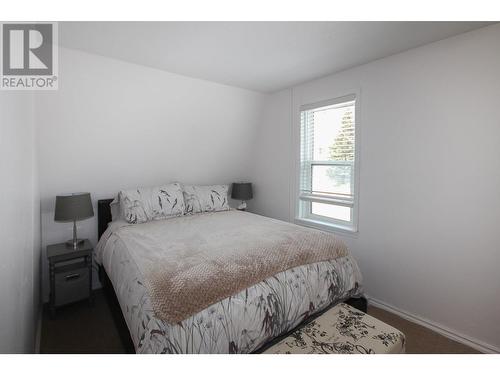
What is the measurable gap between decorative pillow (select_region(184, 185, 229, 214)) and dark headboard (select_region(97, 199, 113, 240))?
84cm

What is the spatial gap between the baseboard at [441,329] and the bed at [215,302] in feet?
1.76

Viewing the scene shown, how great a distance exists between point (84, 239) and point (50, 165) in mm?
807

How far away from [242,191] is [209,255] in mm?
2075

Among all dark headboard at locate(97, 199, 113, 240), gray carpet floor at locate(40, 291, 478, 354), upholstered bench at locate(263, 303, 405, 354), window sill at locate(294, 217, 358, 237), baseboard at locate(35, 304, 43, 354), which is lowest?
gray carpet floor at locate(40, 291, 478, 354)

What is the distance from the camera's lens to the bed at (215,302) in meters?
1.18

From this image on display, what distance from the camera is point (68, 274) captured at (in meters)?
2.25

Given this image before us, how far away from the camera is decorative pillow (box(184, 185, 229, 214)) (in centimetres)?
304

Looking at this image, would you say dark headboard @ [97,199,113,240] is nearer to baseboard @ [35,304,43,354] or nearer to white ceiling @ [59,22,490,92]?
baseboard @ [35,304,43,354]

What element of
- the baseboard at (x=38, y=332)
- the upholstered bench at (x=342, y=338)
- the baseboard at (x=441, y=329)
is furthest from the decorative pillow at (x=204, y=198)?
the baseboard at (x=441, y=329)

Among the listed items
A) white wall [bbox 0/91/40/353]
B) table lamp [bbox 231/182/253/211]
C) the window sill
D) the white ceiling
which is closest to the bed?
white wall [bbox 0/91/40/353]

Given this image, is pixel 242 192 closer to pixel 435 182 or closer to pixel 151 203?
pixel 151 203

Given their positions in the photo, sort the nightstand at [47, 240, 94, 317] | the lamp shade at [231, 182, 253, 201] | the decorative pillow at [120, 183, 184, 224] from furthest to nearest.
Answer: the lamp shade at [231, 182, 253, 201], the decorative pillow at [120, 183, 184, 224], the nightstand at [47, 240, 94, 317]
